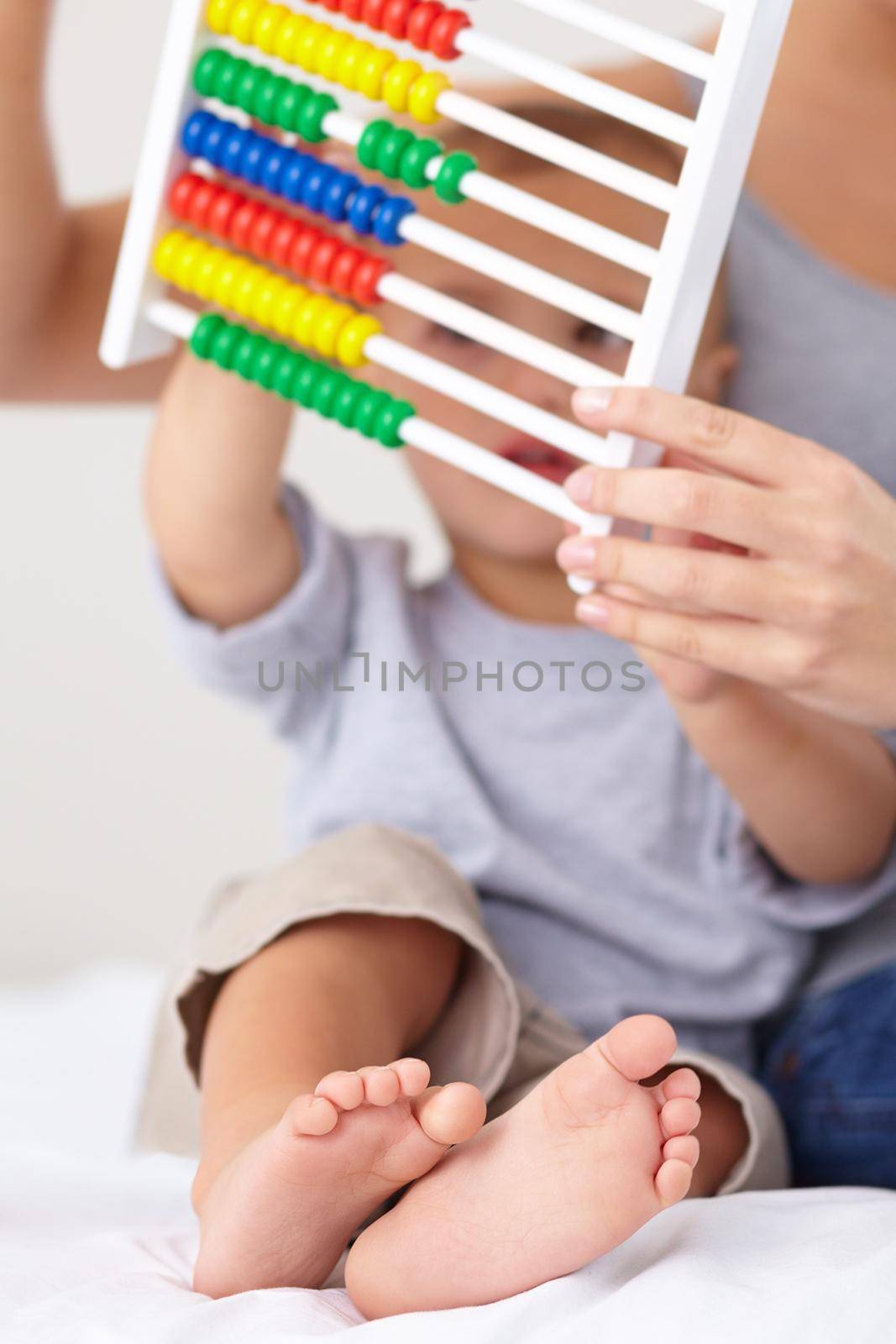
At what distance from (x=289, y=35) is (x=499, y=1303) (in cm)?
65

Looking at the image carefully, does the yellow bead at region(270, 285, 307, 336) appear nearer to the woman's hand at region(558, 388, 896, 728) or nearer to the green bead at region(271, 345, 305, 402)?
the green bead at region(271, 345, 305, 402)

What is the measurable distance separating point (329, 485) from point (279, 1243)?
1.40 m

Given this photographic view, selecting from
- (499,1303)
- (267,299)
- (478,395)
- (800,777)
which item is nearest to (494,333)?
(478,395)

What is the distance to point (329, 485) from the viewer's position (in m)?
1.91

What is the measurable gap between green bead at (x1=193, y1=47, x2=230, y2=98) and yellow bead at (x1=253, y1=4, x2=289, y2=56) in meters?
0.03

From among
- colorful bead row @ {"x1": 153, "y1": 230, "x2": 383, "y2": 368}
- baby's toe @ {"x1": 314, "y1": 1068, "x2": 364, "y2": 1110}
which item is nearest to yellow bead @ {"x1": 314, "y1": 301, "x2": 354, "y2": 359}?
colorful bead row @ {"x1": 153, "y1": 230, "x2": 383, "y2": 368}

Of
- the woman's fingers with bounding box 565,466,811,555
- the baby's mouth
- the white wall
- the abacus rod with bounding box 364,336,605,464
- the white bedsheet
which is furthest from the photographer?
the white wall

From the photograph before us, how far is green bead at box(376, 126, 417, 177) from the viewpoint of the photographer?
0.77 m

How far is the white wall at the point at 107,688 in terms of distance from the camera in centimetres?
181

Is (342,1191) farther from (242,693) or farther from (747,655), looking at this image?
(242,693)

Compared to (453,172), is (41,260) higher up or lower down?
lower down

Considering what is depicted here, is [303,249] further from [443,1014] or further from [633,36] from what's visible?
[443,1014]

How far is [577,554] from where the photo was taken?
2.32 ft

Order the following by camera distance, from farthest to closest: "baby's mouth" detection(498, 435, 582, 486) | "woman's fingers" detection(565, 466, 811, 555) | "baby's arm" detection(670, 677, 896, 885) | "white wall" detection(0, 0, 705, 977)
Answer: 1. "white wall" detection(0, 0, 705, 977)
2. "baby's mouth" detection(498, 435, 582, 486)
3. "baby's arm" detection(670, 677, 896, 885)
4. "woman's fingers" detection(565, 466, 811, 555)
